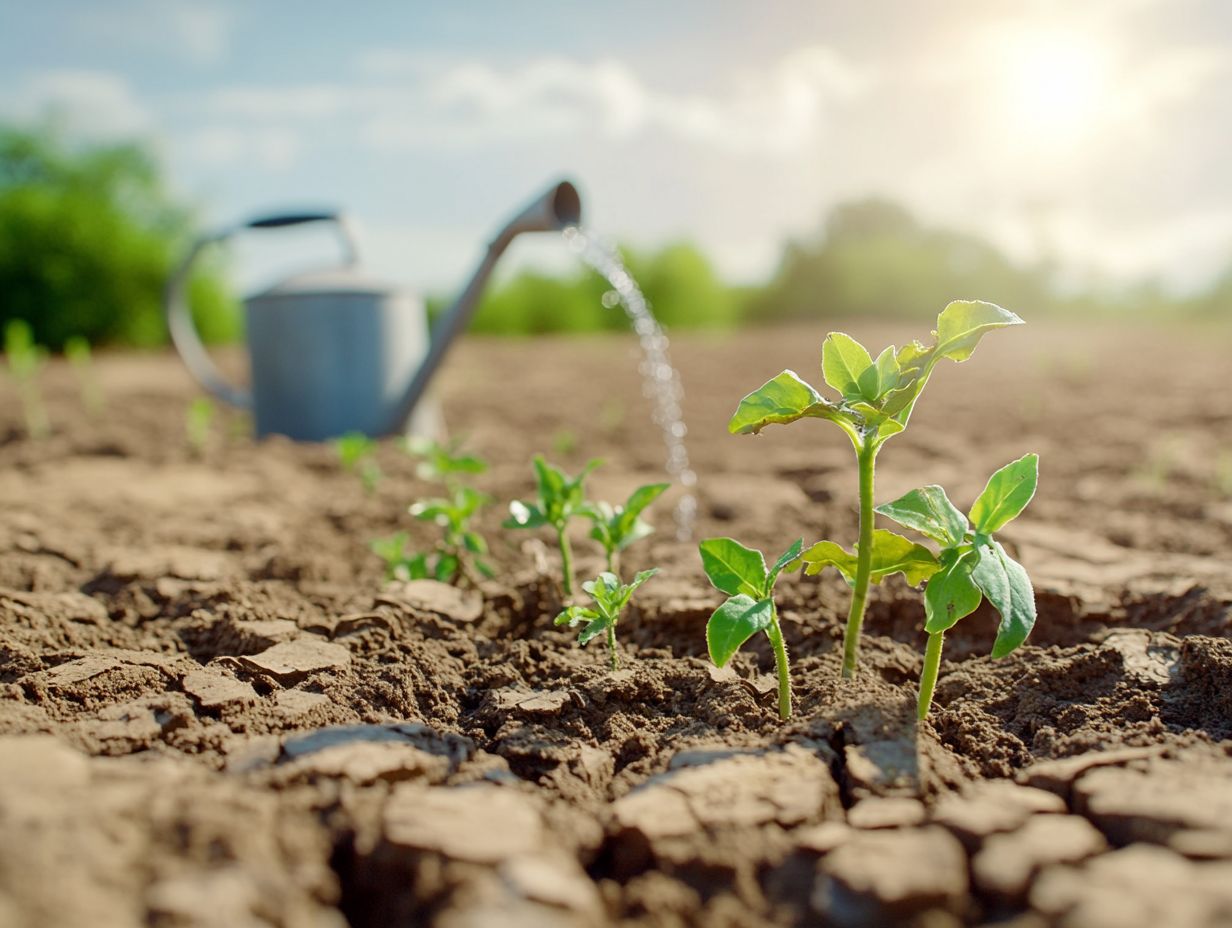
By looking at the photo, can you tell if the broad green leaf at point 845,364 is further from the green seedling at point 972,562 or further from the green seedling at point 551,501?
the green seedling at point 551,501

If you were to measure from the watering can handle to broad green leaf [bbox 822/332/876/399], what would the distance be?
2.47m

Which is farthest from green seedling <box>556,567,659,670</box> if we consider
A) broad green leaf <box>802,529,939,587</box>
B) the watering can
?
the watering can

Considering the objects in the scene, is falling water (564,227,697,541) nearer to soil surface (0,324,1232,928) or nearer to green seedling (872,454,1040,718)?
soil surface (0,324,1232,928)

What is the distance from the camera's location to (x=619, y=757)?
122 centimetres

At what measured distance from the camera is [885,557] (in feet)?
4.09

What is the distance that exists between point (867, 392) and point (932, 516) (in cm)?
17

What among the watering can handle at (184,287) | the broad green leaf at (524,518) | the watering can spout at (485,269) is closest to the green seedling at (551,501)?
the broad green leaf at (524,518)

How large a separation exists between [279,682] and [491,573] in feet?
1.43

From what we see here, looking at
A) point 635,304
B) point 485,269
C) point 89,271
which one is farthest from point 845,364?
point 89,271

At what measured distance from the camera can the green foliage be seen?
28.7 ft

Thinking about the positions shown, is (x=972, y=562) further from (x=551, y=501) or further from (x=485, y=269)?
(x=485, y=269)

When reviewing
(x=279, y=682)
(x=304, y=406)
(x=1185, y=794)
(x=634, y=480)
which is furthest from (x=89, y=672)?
(x=304, y=406)

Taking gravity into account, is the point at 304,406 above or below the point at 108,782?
above

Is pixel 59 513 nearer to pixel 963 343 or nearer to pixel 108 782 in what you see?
pixel 108 782
